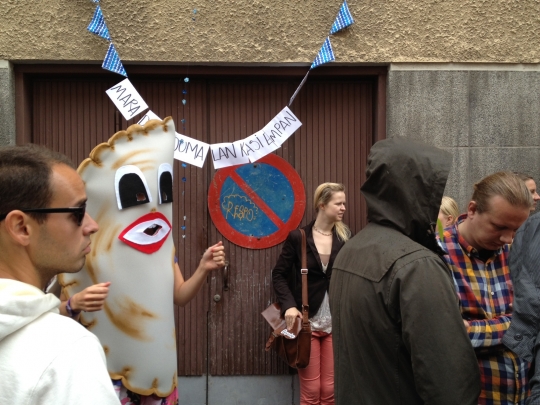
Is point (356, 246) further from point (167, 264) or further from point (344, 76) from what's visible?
point (344, 76)

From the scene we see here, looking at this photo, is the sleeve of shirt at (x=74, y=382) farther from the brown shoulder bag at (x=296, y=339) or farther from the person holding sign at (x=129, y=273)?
the brown shoulder bag at (x=296, y=339)

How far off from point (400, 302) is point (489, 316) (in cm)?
71

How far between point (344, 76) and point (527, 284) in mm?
3335

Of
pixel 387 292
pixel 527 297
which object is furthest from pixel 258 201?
pixel 527 297

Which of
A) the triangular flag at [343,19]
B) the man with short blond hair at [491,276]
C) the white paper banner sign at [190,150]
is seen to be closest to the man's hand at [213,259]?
the man with short blond hair at [491,276]

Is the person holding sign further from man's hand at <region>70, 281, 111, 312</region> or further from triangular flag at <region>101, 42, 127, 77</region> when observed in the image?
triangular flag at <region>101, 42, 127, 77</region>

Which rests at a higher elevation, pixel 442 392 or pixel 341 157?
pixel 341 157

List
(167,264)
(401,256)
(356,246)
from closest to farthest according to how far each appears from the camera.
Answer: (401,256)
(356,246)
(167,264)

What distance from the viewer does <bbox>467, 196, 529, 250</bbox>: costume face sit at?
2.52 metres

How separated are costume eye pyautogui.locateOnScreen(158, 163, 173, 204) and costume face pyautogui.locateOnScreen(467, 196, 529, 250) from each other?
1.52 meters

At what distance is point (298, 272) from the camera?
188 inches

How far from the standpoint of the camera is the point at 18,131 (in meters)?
4.74

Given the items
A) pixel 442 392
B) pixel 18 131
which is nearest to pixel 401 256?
pixel 442 392

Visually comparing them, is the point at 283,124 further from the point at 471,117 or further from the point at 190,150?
the point at 471,117
